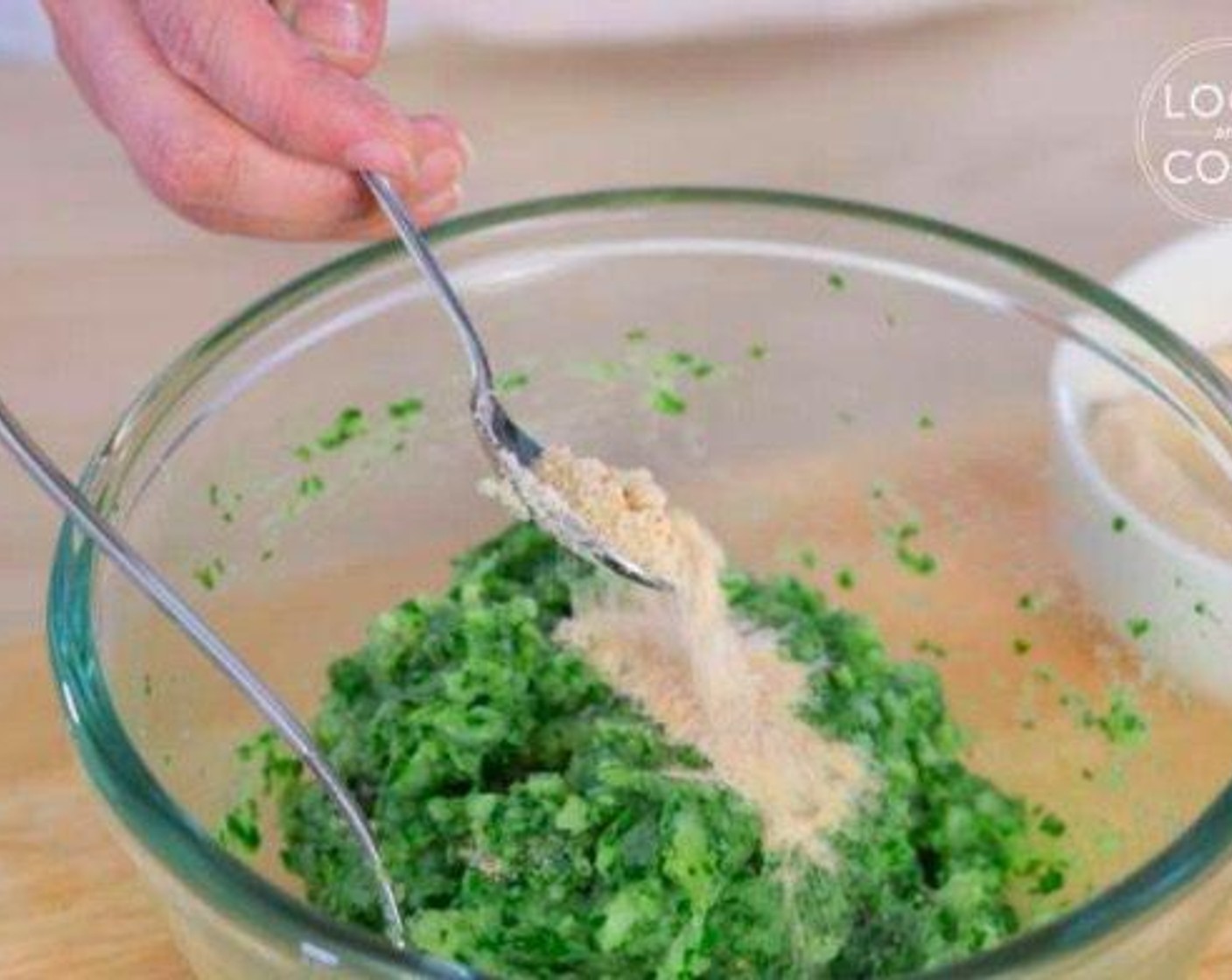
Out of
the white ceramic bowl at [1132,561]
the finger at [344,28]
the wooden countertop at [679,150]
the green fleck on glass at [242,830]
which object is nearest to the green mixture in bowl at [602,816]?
the green fleck on glass at [242,830]

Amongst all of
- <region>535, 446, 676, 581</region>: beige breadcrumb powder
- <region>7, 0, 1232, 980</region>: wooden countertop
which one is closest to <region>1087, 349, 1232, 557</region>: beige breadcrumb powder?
<region>535, 446, 676, 581</region>: beige breadcrumb powder

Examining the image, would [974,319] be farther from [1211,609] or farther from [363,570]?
[363,570]

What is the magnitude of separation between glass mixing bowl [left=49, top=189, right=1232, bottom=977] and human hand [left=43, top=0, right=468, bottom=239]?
0.14ft

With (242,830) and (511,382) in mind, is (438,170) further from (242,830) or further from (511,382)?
(242,830)

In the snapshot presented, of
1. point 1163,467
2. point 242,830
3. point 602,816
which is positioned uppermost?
point 1163,467

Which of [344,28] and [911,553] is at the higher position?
[344,28]

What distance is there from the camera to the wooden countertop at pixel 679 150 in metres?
1.73

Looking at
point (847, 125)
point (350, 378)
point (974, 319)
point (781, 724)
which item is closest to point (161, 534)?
point (350, 378)

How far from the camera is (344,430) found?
1072 mm

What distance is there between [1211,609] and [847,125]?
106 centimetres

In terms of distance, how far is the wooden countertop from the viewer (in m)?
1.73

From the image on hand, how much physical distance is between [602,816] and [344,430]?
29cm

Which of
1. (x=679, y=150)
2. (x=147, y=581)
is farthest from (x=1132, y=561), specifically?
(x=679, y=150)

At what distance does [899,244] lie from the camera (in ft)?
3.48
